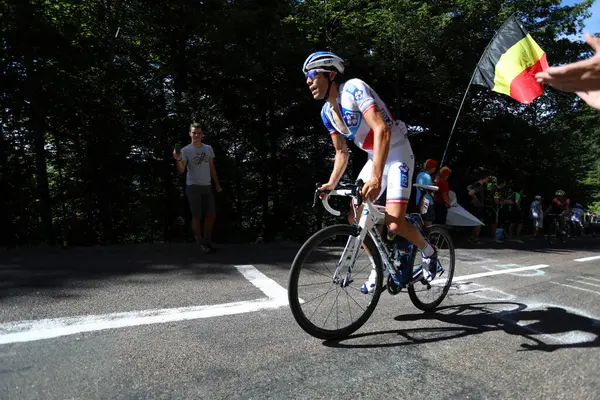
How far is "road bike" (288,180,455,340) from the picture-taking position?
2621mm

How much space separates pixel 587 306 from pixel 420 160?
38.7ft

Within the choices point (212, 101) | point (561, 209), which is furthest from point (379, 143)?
point (561, 209)

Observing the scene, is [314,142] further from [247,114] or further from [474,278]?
[474,278]

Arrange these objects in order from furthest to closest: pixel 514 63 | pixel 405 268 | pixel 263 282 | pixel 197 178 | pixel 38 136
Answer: pixel 38 136, pixel 514 63, pixel 197 178, pixel 263 282, pixel 405 268

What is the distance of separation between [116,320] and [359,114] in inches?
92.0

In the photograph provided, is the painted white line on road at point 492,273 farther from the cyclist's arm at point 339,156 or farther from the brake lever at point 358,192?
the brake lever at point 358,192

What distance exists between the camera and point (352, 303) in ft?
9.56

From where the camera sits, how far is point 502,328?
9.62 ft

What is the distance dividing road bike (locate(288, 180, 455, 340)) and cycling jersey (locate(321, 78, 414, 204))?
0.21 metres

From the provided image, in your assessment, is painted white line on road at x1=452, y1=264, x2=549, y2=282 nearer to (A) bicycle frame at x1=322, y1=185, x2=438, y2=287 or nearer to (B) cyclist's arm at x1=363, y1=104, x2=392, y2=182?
(A) bicycle frame at x1=322, y1=185, x2=438, y2=287

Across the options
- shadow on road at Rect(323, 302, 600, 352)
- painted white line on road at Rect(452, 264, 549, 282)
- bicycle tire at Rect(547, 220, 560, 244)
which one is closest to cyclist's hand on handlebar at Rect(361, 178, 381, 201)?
shadow on road at Rect(323, 302, 600, 352)

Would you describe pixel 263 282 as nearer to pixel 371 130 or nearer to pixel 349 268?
pixel 349 268

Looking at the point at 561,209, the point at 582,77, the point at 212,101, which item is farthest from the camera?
the point at 561,209

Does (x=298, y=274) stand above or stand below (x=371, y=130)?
below
